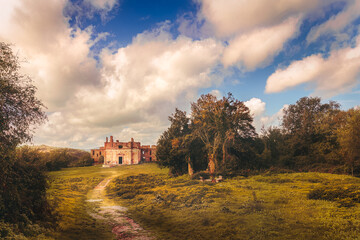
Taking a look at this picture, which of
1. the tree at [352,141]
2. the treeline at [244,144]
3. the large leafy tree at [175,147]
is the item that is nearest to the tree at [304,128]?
the treeline at [244,144]

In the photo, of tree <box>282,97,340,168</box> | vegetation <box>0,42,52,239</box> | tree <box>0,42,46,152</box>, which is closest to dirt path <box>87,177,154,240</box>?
vegetation <box>0,42,52,239</box>

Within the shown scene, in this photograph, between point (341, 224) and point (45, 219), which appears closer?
point (341, 224)

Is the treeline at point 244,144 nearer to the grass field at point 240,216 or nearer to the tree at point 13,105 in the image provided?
the grass field at point 240,216

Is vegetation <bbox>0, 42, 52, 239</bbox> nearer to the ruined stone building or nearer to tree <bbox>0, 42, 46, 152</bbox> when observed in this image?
tree <bbox>0, 42, 46, 152</bbox>

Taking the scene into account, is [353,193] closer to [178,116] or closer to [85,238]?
[85,238]

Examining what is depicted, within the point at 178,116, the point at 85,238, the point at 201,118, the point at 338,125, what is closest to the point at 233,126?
the point at 201,118

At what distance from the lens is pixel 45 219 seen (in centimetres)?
1540

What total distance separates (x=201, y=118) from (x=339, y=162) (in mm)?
27573

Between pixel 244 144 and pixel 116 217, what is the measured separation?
2754 cm

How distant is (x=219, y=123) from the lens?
37.2m

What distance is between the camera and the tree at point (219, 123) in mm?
37562

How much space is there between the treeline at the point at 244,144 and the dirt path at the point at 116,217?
16.9 metres

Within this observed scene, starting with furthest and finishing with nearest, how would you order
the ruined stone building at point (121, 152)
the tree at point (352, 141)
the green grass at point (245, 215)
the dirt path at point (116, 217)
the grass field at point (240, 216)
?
the ruined stone building at point (121, 152)
the tree at point (352, 141)
the dirt path at point (116, 217)
the grass field at point (240, 216)
the green grass at point (245, 215)

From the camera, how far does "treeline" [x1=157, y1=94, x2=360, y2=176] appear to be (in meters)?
36.0
